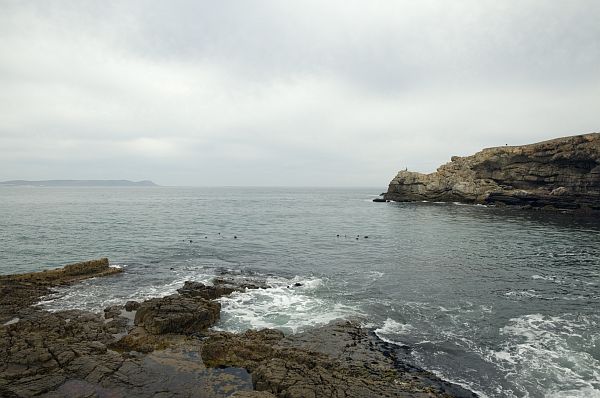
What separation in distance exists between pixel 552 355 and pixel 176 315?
2277 centimetres

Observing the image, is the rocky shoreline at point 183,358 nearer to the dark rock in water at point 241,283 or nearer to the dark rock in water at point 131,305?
the dark rock in water at point 131,305

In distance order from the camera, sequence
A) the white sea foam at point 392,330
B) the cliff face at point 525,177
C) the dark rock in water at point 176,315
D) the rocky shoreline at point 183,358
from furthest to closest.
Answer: the cliff face at point 525,177, the dark rock in water at point 176,315, the white sea foam at point 392,330, the rocky shoreline at point 183,358

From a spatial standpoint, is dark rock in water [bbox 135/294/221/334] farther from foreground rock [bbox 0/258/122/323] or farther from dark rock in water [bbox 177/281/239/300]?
foreground rock [bbox 0/258/122/323]

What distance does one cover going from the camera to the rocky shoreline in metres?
14.7

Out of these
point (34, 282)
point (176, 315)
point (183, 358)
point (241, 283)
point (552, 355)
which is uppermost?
point (176, 315)

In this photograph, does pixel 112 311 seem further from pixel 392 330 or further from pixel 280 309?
pixel 392 330

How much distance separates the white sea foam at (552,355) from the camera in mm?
16828

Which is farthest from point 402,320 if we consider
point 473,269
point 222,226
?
point 222,226

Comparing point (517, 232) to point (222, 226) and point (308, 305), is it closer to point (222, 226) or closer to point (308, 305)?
point (308, 305)

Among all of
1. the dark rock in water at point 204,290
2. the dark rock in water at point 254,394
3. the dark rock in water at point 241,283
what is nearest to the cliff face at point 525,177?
the dark rock in water at point 241,283

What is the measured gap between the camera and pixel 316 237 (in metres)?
59.0

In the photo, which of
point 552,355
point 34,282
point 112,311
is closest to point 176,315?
point 112,311

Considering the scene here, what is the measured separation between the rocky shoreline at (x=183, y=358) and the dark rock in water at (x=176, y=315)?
0.06 m

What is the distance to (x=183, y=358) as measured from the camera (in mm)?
18031
